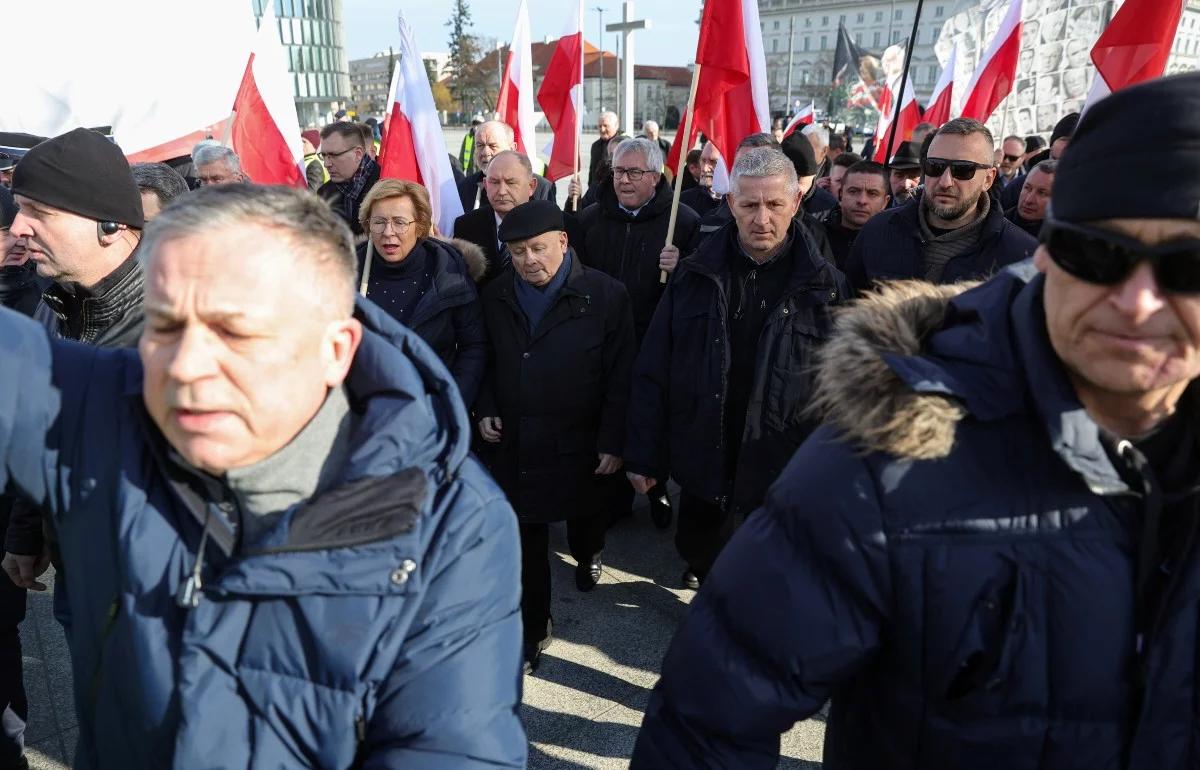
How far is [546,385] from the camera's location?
3.63 m

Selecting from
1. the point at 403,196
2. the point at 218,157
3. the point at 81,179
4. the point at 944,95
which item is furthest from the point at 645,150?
the point at 944,95

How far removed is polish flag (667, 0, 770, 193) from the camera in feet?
16.7

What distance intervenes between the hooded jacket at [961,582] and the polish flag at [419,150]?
4487 millimetres

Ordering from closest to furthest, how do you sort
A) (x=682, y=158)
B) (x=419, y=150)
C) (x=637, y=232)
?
(x=682, y=158)
(x=637, y=232)
(x=419, y=150)

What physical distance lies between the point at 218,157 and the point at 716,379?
3729 millimetres

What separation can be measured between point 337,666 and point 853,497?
29.9 inches

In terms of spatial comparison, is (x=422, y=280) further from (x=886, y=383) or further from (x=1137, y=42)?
(x=1137, y=42)

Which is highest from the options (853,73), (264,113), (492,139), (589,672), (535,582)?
(853,73)

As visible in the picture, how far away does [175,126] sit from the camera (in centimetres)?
484

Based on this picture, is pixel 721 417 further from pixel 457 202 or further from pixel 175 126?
pixel 175 126

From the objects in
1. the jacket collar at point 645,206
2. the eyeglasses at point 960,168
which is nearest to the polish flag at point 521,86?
the jacket collar at point 645,206

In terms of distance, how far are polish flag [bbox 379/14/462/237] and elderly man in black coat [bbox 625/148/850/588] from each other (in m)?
2.42

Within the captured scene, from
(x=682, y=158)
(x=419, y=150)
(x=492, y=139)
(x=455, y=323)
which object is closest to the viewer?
(x=455, y=323)

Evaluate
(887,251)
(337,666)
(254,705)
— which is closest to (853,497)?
(337,666)
